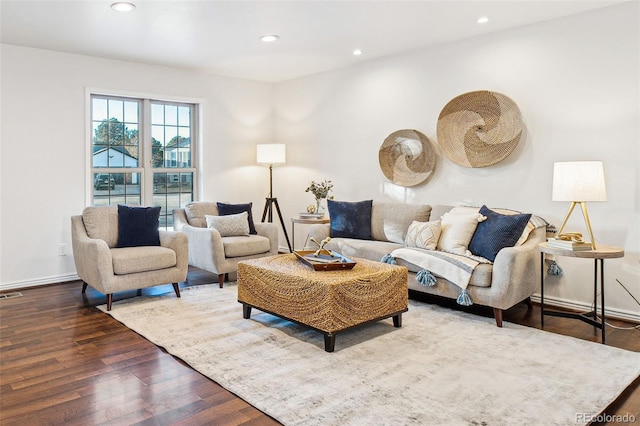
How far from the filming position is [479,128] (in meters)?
4.64

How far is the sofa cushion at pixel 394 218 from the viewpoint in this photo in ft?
16.1

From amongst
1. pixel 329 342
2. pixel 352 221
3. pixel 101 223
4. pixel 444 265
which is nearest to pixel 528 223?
pixel 444 265

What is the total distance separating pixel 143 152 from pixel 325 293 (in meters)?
3.69

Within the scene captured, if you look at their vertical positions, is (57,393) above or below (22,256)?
below

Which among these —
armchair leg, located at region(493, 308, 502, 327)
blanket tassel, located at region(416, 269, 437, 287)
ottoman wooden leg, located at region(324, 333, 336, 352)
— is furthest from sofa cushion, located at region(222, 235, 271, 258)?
armchair leg, located at region(493, 308, 502, 327)

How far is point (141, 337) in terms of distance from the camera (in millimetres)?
3459

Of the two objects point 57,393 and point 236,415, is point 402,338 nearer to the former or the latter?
point 236,415

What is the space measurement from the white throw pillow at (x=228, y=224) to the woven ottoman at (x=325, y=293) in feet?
4.79

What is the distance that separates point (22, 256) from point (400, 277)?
12.8 ft

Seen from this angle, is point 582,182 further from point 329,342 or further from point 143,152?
point 143,152

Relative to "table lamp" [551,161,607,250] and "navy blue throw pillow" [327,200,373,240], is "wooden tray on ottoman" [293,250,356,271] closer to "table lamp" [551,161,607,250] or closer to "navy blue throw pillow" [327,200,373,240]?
"navy blue throw pillow" [327,200,373,240]

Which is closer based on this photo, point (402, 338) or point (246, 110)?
point (402, 338)

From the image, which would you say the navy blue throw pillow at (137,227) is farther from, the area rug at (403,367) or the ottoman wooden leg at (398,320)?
the ottoman wooden leg at (398,320)

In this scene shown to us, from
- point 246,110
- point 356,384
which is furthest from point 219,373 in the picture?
point 246,110
